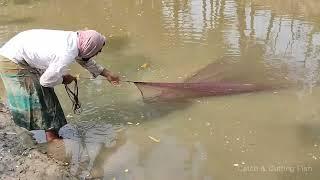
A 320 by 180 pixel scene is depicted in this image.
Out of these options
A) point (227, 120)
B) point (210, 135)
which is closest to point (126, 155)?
point (210, 135)

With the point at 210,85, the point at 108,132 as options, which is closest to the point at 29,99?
the point at 108,132

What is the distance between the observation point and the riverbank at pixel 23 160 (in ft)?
15.9

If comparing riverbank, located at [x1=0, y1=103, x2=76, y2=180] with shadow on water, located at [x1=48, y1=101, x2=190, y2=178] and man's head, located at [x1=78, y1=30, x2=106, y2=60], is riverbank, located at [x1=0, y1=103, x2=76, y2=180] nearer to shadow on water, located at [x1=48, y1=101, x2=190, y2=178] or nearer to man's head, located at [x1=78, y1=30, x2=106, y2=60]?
shadow on water, located at [x1=48, y1=101, x2=190, y2=178]

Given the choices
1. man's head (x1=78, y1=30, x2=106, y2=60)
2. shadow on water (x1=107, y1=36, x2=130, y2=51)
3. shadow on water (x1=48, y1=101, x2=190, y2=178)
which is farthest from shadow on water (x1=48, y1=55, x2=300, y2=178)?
shadow on water (x1=107, y1=36, x2=130, y2=51)

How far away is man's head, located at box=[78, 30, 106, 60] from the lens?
473 centimetres

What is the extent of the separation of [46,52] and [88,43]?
47 centimetres

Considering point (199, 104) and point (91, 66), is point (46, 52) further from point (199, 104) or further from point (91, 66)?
point (199, 104)

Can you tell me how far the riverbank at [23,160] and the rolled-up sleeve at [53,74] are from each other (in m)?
0.93

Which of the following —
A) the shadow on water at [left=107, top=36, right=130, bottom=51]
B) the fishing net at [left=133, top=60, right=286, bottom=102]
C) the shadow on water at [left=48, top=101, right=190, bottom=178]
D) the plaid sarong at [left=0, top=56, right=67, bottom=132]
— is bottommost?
the shadow on water at [left=48, top=101, right=190, bottom=178]

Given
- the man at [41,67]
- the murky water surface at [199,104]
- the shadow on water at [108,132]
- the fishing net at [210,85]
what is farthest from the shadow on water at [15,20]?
the man at [41,67]

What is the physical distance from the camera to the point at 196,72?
24.3 ft

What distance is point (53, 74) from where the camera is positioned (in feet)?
15.5

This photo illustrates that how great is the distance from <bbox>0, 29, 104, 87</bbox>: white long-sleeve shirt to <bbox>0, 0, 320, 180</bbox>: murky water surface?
112 cm

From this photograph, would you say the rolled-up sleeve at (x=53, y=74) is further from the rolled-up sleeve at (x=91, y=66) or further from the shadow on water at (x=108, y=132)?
the shadow on water at (x=108, y=132)
